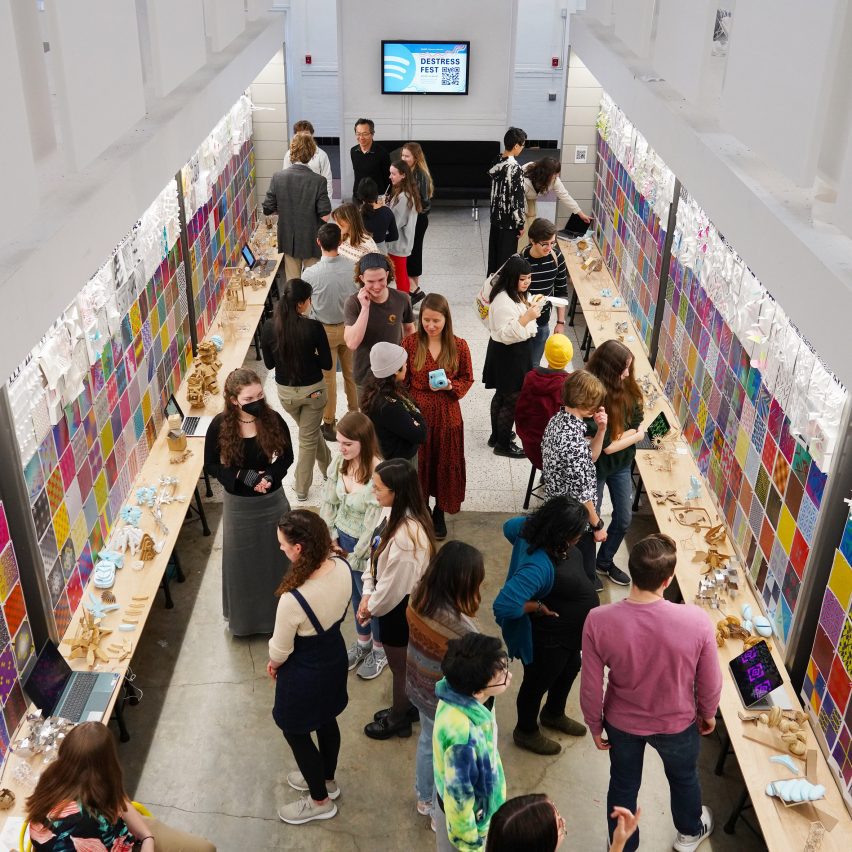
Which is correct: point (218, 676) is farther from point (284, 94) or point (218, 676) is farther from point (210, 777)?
point (284, 94)

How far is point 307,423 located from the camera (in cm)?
668

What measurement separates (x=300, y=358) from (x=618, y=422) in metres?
2.06

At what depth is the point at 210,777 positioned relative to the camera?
492cm

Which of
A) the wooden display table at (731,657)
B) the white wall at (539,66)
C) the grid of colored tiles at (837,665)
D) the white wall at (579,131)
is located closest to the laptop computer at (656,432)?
the wooden display table at (731,657)

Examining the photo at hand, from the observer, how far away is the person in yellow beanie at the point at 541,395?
18.9 feet

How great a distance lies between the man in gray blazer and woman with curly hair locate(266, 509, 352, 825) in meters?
5.44

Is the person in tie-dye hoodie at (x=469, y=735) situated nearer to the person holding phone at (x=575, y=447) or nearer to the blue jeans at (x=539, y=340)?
the person holding phone at (x=575, y=447)

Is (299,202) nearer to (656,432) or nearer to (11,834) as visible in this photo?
(656,432)

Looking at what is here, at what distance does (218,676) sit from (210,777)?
0.71 metres

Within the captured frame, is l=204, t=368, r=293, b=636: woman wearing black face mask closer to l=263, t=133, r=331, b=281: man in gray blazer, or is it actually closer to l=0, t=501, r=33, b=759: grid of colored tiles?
l=0, t=501, r=33, b=759: grid of colored tiles

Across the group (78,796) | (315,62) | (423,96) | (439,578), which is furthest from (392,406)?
(315,62)

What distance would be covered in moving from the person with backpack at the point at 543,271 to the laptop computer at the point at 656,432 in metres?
1.03

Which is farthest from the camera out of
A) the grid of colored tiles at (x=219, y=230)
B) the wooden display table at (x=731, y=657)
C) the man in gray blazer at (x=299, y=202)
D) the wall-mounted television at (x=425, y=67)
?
the wall-mounted television at (x=425, y=67)

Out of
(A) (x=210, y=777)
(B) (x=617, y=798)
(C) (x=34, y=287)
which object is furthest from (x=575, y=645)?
(C) (x=34, y=287)
